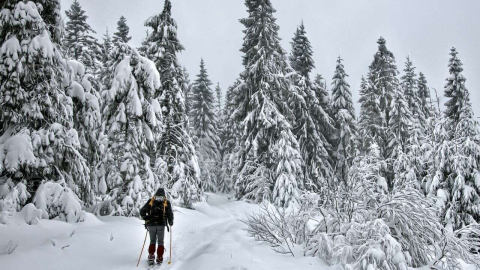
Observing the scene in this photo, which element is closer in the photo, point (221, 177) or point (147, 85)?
point (147, 85)

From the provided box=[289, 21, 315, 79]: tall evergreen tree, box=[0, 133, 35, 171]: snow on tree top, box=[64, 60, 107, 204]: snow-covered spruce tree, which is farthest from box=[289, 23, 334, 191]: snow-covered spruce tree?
box=[0, 133, 35, 171]: snow on tree top

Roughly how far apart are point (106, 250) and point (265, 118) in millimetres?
13136

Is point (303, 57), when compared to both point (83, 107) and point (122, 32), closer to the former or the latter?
point (122, 32)

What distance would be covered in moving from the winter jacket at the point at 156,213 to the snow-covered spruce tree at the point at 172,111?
8.53 m

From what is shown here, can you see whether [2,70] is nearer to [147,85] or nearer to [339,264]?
[147,85]

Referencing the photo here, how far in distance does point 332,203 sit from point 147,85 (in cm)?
877

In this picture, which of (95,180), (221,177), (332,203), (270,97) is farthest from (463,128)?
(221,177)

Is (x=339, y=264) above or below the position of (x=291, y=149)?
below

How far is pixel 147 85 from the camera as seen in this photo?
12.2 meters

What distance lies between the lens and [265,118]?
19.0 metres

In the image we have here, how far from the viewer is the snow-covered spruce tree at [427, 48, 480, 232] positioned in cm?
1491

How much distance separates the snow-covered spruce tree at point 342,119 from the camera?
85.5 feet

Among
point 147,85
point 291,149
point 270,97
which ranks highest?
point 270,97

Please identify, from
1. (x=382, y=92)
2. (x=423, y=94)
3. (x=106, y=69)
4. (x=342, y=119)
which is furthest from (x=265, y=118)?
(x=423, y=94)
